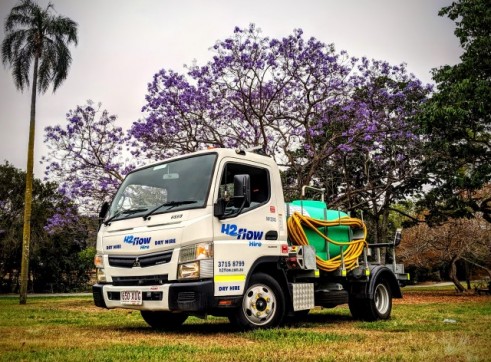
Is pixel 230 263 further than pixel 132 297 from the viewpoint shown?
No

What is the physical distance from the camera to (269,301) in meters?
8.76

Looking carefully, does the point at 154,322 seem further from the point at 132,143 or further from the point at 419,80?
the point at 419,80

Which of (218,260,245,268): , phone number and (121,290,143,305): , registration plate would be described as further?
(121,290,143,305): , registration plate

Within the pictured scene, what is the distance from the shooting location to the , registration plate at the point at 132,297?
8.19 metres

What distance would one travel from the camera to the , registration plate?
8.19 meters

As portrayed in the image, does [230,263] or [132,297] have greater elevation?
[230,263]

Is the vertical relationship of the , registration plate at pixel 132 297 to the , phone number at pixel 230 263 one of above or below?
below

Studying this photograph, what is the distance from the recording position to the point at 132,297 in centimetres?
828

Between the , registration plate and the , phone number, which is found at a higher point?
the , phone number

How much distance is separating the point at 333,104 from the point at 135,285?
1355 centimetres

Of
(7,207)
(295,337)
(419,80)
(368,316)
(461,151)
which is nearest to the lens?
(295,337)

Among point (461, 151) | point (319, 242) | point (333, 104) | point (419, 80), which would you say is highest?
point (419, 80)

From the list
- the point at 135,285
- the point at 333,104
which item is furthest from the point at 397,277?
the point at 333,104

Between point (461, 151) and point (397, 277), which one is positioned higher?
point (461, 151)
